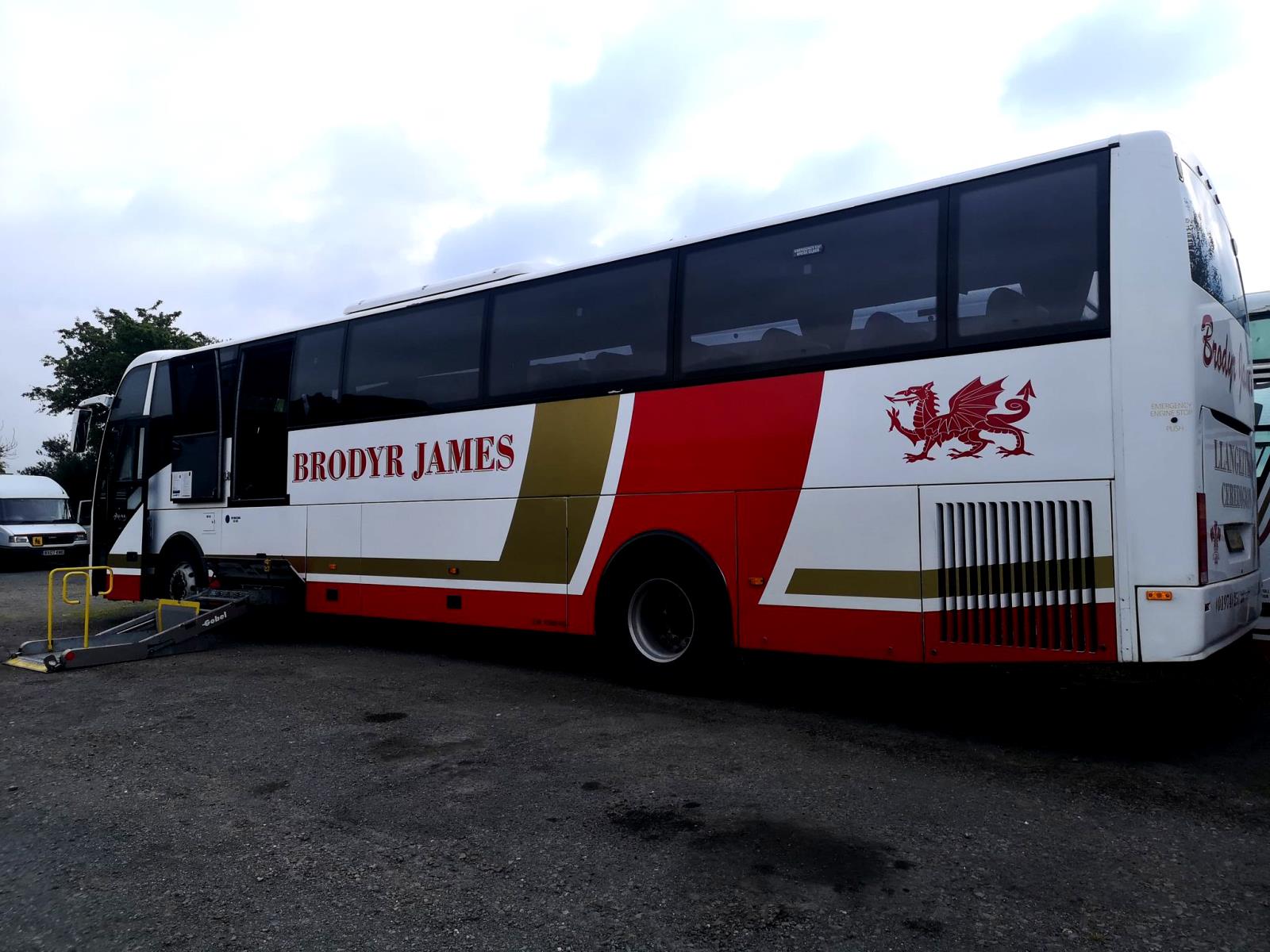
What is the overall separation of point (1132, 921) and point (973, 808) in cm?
123

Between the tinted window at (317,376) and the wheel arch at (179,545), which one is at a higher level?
the tinted window at (317,376)

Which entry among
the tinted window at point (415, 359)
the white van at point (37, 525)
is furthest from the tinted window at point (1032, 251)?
the white van at point (37, 525)

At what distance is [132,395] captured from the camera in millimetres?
11938

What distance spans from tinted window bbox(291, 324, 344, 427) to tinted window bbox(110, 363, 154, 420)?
296 centimetres

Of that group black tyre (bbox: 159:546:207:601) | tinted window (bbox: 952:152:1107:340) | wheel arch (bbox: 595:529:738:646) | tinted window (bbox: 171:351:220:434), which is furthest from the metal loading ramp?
tinted window (bbox: 952:152:1107:340)

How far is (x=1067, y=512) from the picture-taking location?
5328mm

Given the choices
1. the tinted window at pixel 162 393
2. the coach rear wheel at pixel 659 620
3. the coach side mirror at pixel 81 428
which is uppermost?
the tinted window at pixel 162 393

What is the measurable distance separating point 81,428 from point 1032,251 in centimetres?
1125

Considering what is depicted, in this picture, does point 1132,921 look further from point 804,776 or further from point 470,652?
point 470,652

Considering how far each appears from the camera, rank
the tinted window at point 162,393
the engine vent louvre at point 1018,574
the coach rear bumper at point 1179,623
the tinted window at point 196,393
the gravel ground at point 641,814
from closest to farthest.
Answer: the gravel ground at point 641,814
the coach rear bumper at point 1179,623
the engine vent louvre at point 1018,574
the tinted window at point 196,393
the tinted window at point 162,393

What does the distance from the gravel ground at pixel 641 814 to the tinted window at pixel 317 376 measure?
10.8 feet

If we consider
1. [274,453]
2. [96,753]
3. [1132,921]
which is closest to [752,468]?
[1132,921]

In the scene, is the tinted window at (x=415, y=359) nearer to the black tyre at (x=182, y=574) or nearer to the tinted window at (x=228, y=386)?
the tinted window at (x=228, y=386)

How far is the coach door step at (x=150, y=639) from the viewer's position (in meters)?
8.49
